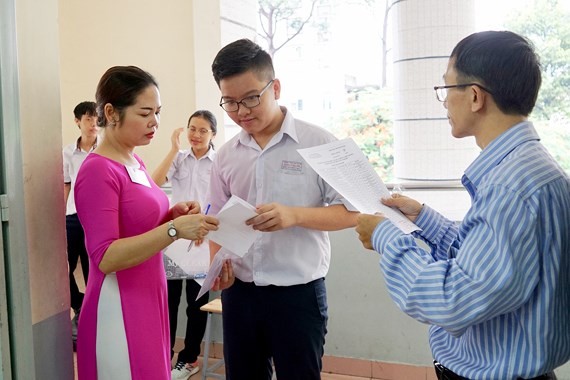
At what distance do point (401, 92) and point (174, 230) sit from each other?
5.27 feet

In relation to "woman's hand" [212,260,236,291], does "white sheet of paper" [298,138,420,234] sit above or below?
above

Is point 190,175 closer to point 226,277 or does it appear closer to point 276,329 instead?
point 226,277

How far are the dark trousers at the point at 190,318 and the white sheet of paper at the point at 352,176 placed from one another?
2041 mm

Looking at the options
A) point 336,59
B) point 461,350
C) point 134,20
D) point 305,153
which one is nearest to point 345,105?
point 336,59

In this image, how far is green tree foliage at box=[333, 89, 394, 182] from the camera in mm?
3172

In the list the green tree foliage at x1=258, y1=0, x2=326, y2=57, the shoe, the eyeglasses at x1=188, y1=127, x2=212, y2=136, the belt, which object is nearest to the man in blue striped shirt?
the belt

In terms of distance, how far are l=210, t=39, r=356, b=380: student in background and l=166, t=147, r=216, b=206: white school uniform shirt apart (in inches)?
60.5

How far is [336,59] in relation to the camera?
336 cm

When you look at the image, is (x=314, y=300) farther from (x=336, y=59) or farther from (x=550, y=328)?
(x=336, y=59)

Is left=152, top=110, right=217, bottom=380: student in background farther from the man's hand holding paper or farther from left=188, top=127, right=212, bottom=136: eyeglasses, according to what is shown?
the man's hand holding paper

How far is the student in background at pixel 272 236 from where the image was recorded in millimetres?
1591

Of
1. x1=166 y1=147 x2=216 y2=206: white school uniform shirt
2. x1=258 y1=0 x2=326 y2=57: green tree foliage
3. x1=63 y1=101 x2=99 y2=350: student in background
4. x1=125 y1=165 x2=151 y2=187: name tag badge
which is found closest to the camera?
x1=125 y1=165 x2=151 y2=187: name tag badge

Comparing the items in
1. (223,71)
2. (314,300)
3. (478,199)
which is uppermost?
(223,71)

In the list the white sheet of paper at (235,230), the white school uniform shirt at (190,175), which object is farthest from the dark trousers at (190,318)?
the white sheet of paper at (235,230)
